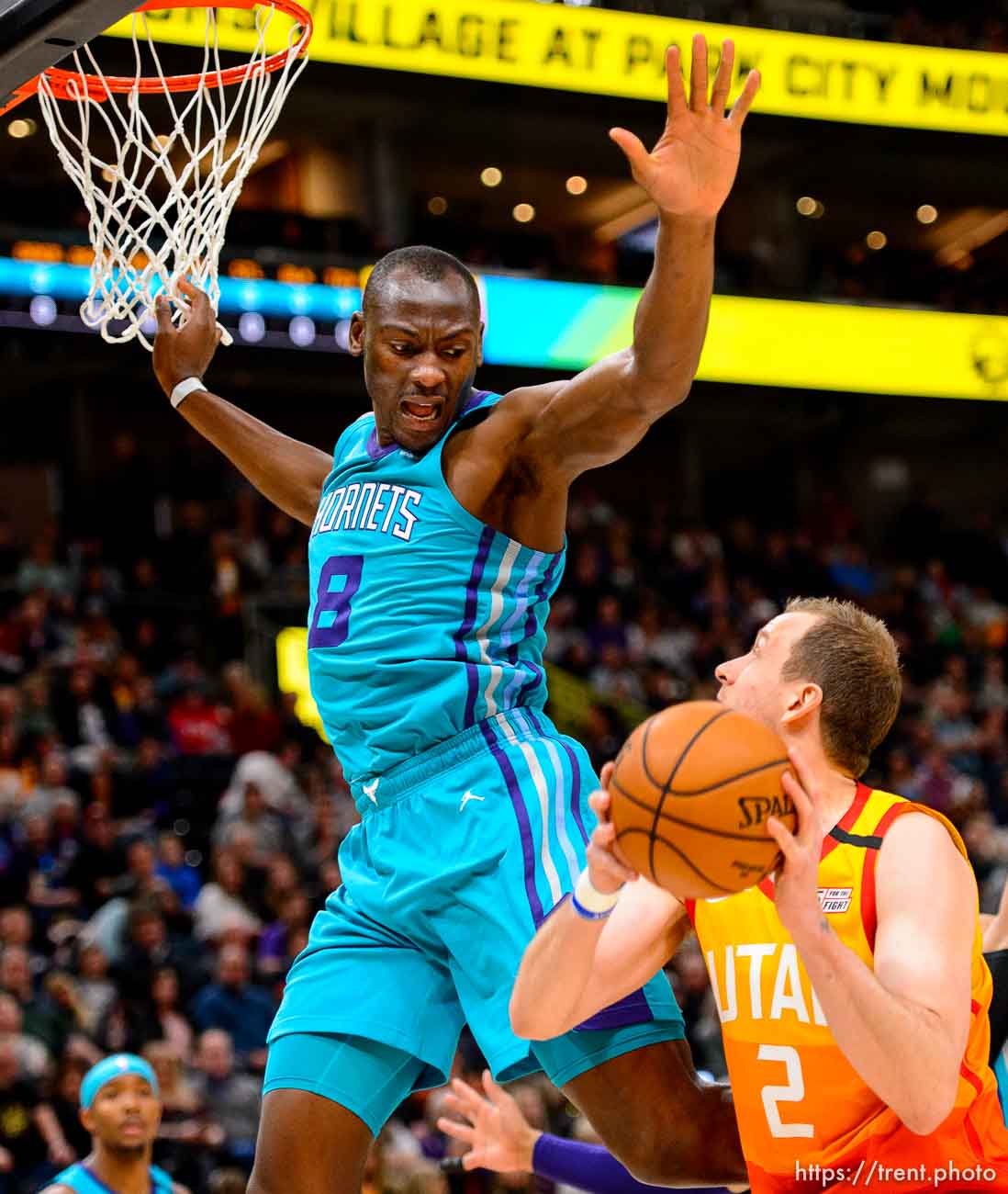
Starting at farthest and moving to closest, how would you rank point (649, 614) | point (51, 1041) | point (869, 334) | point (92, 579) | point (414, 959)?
point (869, 334)
point (649, 614)
point (92, 579)
point (51, 1041)
point (414, 959)

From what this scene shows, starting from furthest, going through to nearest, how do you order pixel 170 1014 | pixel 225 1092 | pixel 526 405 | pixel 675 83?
pixel 170 1014 < pixel 225 1092 < pixel 526 405 < pixel 675 83

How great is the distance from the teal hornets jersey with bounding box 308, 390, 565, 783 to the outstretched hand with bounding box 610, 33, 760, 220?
2.66ft

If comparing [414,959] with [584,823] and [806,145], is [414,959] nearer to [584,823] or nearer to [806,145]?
[584,823]

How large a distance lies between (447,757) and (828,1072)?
109 centimetres

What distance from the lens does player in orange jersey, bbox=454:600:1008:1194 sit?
8.84 feet

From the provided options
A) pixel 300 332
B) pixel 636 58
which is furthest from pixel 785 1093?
pixel 636 58

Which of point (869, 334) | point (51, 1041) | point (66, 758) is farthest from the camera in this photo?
point (869, 334)

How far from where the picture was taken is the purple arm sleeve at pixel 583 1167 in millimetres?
4395

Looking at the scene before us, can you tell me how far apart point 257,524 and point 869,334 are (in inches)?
260

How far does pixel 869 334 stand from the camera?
1864 cm

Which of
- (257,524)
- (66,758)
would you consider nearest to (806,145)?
(257,524)

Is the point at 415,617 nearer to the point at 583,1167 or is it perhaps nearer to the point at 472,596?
the point at 472,596

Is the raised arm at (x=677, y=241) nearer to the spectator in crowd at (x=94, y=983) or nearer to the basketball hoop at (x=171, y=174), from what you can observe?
the basketball hoop at (x=171, y=174)

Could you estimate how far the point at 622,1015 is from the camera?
360 cm
